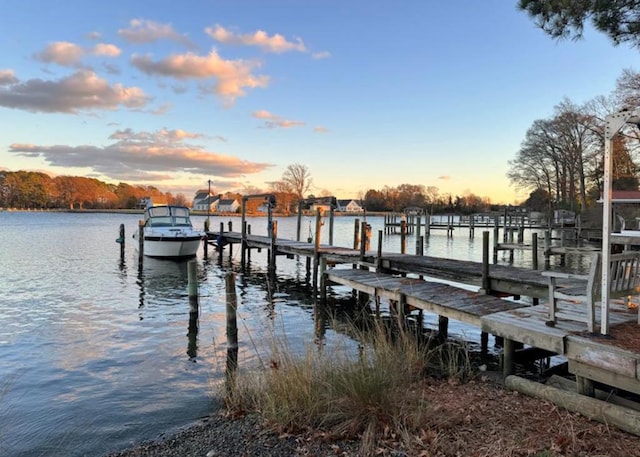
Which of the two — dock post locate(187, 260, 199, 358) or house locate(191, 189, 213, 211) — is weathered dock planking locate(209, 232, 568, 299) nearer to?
dock post locate(187, 260, 199, 358)

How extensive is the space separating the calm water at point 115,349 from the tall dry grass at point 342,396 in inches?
50.4

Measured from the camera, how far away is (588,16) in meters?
7.37

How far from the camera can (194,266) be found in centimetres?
1220

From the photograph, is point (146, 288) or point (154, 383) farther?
point (146, 288)

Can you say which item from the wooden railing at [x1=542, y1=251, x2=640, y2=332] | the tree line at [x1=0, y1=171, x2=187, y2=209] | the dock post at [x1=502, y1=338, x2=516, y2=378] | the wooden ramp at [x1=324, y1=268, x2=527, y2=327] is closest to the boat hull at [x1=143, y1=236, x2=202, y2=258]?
the wooden ramp at [x1=324, y1=268, x2=527, y2=327]

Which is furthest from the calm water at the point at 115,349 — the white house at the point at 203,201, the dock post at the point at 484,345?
the white house at the point at 203,201

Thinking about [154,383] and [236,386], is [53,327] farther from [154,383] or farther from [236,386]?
[236,386]

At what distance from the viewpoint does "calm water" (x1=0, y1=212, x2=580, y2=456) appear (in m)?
6.25

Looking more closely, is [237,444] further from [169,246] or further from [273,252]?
[169,246]

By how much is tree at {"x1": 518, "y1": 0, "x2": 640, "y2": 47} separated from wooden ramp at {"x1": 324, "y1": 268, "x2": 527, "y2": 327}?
4.69 m

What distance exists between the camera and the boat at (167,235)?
24.6m

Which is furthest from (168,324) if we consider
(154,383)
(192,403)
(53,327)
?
(192,403)

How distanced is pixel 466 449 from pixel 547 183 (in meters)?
66.7

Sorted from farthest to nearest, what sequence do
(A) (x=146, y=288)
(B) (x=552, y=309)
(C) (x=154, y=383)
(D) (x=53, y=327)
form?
(A) (x=146, y=288)
(D) (x=53, y=327)
(C) (x=154, y=383)
(B) (x=552, y=309)
